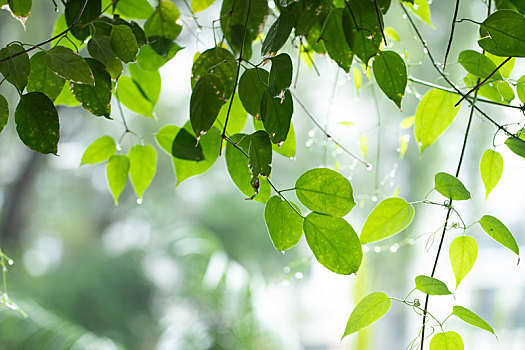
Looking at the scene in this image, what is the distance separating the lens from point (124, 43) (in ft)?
0.59

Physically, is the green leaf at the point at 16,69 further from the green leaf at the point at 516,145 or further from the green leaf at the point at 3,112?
the green leaf at the point at 516,145

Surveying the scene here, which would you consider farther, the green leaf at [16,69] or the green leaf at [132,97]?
the green leaf at [132,97]

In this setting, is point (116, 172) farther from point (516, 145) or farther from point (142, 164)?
point (516, 145)

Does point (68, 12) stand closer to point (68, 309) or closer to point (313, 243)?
point (313, 243)

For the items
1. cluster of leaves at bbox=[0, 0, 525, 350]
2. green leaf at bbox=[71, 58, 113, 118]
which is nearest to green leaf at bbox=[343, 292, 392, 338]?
cluster of leaves at bbox=[0, 0, 525, 350]

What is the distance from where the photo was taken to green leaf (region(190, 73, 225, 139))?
6.5 inches

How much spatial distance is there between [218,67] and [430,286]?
0.11 metres

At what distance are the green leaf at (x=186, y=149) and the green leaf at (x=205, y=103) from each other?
0.04 metres

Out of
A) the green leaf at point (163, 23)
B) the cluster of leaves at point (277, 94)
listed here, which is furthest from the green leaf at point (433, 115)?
the green leaf at point (163, 23)

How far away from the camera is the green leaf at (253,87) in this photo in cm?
18

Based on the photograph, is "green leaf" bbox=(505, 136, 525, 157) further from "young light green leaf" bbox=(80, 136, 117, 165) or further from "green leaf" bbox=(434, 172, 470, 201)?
"young light green leaf" bbox=(80, 136, 117, 165)

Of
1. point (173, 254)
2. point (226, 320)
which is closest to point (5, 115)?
point (226, 320)

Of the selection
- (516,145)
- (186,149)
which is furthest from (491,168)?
(186,149)

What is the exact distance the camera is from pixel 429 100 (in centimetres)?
22
